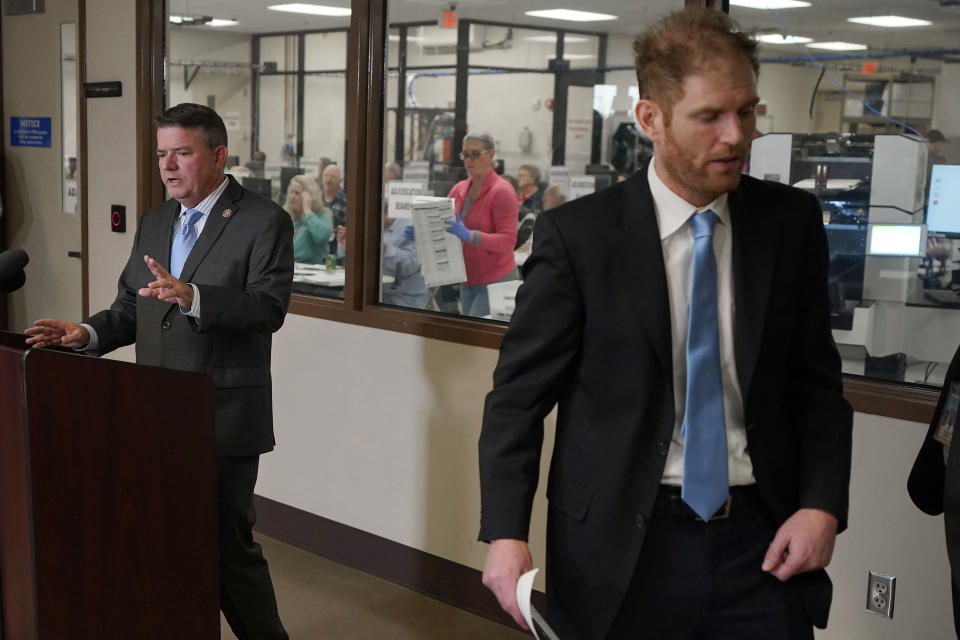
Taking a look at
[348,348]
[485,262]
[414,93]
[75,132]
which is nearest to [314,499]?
[348,348]

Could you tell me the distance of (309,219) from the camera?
4.71 m

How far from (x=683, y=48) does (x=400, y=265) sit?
2.67 m

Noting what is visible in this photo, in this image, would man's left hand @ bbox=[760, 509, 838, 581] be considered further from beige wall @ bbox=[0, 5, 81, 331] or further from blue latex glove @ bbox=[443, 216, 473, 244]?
beige wall @ bbox=[0, 5, 81, 331]

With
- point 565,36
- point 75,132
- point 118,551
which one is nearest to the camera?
point 118,551

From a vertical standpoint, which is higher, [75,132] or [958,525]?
[75,132]

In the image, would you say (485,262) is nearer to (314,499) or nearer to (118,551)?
(314,499)

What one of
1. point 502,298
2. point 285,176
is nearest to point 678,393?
point 502,298

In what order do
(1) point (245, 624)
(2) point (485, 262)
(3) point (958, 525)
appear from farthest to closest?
(2) point (485, 262) → (1) point (245, 624) → (3) point (958, 525)

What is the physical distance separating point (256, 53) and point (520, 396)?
3.78 meters

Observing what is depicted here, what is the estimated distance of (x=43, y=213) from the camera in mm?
6051

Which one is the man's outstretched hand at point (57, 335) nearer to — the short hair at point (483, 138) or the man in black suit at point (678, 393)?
the man in black suit at point (678, 393)

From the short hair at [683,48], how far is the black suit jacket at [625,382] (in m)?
0.17

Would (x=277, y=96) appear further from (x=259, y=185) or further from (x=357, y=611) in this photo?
(x=357, y=611)

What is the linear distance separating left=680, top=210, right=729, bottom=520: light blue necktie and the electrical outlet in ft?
4.94
